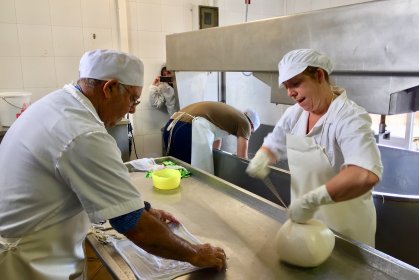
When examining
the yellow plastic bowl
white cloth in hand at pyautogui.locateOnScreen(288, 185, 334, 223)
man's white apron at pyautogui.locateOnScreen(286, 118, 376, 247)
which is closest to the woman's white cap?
man's white apron at pyautogui.locateOnScreen(286, 118, 376, 247)

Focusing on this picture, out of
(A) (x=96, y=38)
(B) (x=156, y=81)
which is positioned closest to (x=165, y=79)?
(B) (x=156, y=81)

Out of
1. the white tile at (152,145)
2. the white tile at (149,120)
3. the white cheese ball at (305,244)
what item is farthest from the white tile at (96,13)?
the white cheese ball at (305,244)

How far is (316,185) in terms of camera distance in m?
1.35

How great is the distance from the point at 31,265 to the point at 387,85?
117cm

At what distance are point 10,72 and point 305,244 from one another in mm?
2677

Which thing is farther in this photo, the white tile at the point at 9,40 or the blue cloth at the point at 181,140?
the white tile at the point at 9,40

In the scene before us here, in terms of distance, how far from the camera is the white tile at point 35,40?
2764mm

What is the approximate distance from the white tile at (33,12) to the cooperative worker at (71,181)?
7.00ft

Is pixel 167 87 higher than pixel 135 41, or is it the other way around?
pixel 135 41

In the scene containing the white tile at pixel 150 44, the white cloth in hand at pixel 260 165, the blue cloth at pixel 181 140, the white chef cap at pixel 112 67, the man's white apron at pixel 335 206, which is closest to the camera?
the white chef cap at pixel 112 67

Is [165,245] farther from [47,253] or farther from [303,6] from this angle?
[303,6]

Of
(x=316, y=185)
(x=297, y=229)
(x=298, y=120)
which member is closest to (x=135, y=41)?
(x=298, y=120)

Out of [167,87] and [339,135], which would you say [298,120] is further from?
[167,87]

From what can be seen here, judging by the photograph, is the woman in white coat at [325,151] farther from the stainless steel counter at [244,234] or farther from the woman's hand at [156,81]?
the woman's hand at [156,81]
